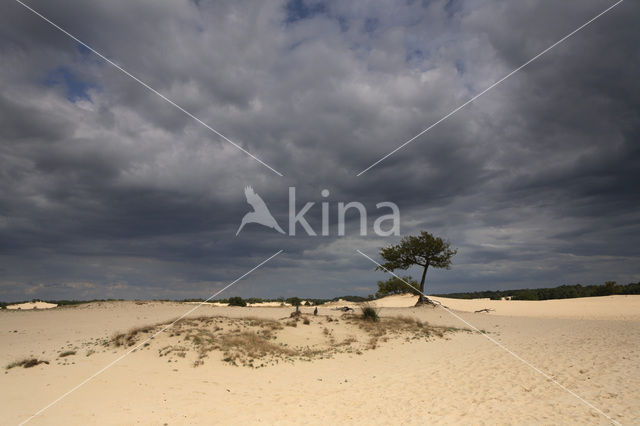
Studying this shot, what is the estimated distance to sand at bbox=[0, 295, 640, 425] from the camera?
10531 millimetres

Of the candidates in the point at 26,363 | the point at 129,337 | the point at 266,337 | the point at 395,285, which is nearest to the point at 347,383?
the point at 266,337

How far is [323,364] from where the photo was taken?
683 inches

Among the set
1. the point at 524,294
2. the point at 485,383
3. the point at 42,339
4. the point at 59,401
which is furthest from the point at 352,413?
the point at 524,294

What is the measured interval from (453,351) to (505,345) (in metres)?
3.79

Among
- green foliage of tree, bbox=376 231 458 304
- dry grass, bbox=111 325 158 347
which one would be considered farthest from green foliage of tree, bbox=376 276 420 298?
dry grass, bbox=111 325 158 347

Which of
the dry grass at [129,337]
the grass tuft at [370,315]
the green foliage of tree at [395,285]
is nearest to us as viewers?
the dry grass at [129,337]

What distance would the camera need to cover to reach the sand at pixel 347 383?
10531mm

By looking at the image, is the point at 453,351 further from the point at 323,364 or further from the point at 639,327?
the point at 639,327

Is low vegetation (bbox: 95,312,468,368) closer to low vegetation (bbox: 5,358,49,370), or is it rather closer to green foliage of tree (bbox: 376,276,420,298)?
low vegetation (bbox: 5,358,49,370)

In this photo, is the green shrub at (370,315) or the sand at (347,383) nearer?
the sand at (347,383)

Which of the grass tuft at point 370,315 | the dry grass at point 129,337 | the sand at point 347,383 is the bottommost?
the sand at point 347,383

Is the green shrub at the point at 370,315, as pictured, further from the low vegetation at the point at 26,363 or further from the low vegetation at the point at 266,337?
the low vegetation at the point at 26,363

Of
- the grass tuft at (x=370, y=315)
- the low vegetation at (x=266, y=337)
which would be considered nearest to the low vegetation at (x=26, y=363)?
the low vegetation at (x=266, y=337)

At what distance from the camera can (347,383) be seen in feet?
47.0
